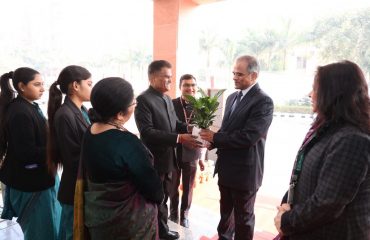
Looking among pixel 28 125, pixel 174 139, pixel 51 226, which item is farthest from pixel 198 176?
pixel 28 125

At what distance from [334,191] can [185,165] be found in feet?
6.76

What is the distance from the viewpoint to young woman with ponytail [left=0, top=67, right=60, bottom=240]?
1900mm

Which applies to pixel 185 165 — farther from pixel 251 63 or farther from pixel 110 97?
pixel 110 97

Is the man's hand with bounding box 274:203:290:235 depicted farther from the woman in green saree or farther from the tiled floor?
the tiled floor

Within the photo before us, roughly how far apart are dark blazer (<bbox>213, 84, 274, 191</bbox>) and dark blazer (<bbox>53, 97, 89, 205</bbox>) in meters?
1.00

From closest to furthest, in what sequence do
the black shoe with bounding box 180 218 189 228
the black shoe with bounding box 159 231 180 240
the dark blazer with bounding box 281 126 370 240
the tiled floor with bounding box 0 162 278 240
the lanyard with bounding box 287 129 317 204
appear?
1. the dark blazer with bounding box 281 126 370 240
2. the lanyard with bounding box 287 129 317 204
3. the black shoe with bounding box 159 231 180 240
4. the tiled floor with bounding box 0 162 278 240
5. the black shoe with bounding box 180 218 189 228

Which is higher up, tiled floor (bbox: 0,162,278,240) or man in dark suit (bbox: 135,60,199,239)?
man in dark suit (bbox: 135,60,199,239)

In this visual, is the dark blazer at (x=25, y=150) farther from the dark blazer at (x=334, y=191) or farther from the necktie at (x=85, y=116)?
the dark blazer at (x=334, y=191)

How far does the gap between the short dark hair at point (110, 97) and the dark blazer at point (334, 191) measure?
0.86 m

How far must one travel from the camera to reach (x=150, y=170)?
4.25ft

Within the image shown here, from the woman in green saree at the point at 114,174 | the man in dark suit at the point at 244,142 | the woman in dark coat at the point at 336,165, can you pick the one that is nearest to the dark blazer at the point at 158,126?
the man in dark suit at the point at 244,142

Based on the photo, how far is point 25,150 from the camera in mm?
1854

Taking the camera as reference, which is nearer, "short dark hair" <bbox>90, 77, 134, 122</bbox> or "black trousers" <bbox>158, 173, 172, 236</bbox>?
"short dark hair" <bbox>90, 77, 134, 122</bbox>

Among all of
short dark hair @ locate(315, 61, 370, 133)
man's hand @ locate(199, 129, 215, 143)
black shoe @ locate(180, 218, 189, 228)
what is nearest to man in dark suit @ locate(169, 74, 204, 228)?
black shoe @ locate(180, 218, 189, 228)
